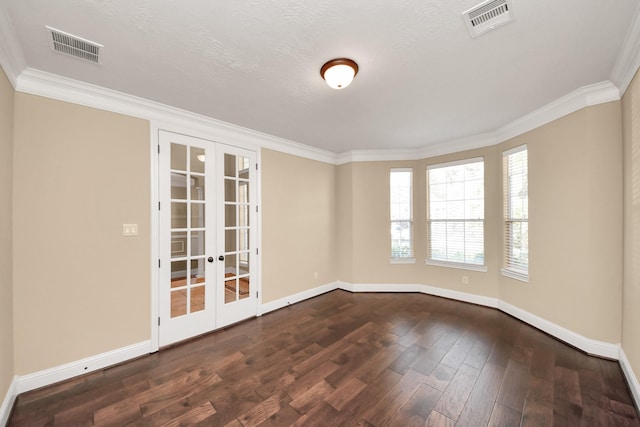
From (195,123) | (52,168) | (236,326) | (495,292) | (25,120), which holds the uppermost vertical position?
(195,123)

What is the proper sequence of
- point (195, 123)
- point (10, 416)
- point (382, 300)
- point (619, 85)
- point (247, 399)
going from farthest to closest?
point (382, 300), point (195, 123), point (619, 85), point (247, 399), point (10, 416)

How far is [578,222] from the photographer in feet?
8.92

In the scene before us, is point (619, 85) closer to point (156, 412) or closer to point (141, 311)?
point (156, 412)

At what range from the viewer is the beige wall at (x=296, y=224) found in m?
3.88

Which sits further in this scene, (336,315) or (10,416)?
(336,315)

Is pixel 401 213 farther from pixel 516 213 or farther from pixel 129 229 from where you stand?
pixel 129 229

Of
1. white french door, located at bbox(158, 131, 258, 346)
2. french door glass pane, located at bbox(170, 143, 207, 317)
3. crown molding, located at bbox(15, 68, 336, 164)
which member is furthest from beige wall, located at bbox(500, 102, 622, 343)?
french door glass pane, located at bbox(170, 143, 207, 317)

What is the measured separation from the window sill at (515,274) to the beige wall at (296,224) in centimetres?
275

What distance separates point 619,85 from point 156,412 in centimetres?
492

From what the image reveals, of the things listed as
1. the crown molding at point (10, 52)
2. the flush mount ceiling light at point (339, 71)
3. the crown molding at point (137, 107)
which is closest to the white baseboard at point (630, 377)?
the flush mount ceiling light at point (339, 71)

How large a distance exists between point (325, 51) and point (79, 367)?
138 inches

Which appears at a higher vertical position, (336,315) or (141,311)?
(141,311)

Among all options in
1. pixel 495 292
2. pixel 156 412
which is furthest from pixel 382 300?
pixel 156 412

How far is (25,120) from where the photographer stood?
212cm
